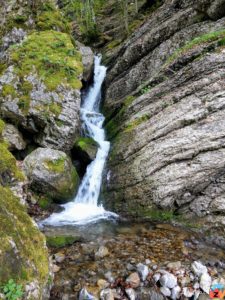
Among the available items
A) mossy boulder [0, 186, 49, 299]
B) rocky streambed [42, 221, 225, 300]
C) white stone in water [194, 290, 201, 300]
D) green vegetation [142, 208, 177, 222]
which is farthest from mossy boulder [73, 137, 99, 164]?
white stone in water [194, 290, 201, 300]

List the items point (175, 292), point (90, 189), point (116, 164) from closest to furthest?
point (175, 292), point (116, 164), point (90, 189)

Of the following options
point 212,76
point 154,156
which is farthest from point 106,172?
point 212,76

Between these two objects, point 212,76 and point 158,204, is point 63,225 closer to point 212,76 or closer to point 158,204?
point 158,204

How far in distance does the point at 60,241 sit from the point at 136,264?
2.64m

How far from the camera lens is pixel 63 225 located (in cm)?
1094

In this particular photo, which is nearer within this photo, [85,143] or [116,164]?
[116,164]

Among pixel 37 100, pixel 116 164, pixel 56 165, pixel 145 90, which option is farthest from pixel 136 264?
pixel 37 100

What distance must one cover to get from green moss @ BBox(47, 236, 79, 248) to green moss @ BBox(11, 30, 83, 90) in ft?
27.7

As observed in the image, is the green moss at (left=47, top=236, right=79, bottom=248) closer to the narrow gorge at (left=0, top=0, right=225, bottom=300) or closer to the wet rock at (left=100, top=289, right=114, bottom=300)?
the narrow gorge at (left=0, top=0, right=225, bottom=300)

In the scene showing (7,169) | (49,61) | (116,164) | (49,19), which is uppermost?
(49,19)

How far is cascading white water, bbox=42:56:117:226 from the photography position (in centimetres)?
1160

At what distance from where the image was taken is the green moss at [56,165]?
40.9ft

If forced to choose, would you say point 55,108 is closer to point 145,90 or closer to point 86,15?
point 145,90

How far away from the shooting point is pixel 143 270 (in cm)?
754
